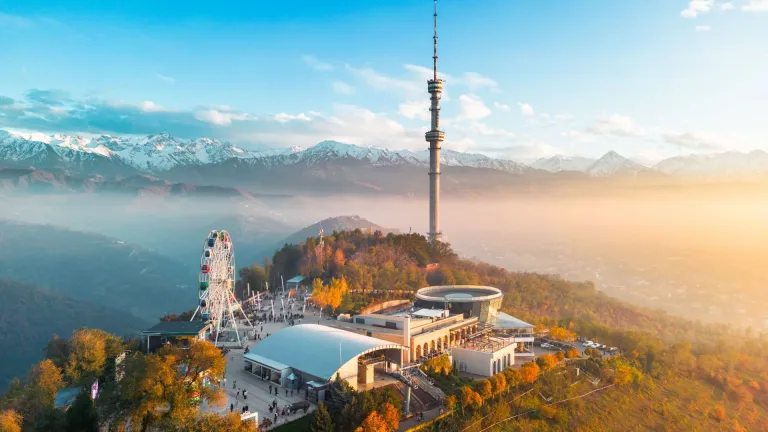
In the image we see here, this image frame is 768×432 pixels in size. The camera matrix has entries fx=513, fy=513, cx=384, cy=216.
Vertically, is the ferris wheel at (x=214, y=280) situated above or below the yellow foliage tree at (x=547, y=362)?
above

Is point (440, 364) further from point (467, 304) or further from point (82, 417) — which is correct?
point (82, 417)

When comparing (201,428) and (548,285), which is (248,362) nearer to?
(201,428)

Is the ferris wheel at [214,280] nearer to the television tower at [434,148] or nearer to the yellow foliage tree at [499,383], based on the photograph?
the yellow foliage tree at [499,383]

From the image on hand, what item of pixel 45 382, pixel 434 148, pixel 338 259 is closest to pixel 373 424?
pixel 45 382

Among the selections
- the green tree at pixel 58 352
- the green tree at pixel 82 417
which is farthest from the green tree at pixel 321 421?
the green tree at pixel 58 352

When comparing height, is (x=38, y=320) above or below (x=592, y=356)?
below
